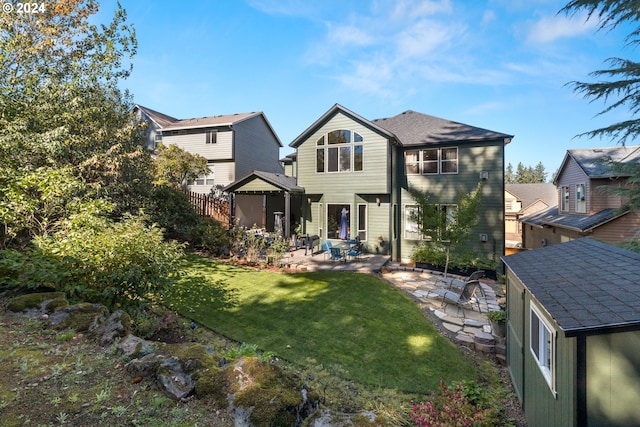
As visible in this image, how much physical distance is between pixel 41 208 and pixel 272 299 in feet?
20.0

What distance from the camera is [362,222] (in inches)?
589

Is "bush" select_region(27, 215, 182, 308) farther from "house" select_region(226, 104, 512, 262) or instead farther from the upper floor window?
the upper floor window

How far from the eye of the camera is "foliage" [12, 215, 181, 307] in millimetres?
4922

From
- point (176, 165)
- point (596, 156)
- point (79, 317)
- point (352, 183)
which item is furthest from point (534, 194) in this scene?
point (79, 317)

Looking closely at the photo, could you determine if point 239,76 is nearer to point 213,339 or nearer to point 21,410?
point 213,339

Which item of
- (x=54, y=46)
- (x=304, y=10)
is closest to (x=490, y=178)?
(x=304, y=10)

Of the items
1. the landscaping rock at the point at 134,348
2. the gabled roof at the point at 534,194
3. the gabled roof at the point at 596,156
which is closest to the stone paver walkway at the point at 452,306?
the landscaping rock at the point at 134,348

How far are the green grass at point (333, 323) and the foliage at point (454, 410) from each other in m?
0.66

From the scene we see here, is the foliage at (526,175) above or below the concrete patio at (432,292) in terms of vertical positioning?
above

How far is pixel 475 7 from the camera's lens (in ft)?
37.5

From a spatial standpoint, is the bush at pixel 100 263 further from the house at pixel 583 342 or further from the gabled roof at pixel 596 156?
the gabled roof at pixel 596 156

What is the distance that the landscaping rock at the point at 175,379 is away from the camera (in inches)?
108

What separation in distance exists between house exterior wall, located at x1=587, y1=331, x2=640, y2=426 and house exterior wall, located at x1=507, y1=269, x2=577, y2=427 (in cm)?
14

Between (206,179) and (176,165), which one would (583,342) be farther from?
(206,179)
